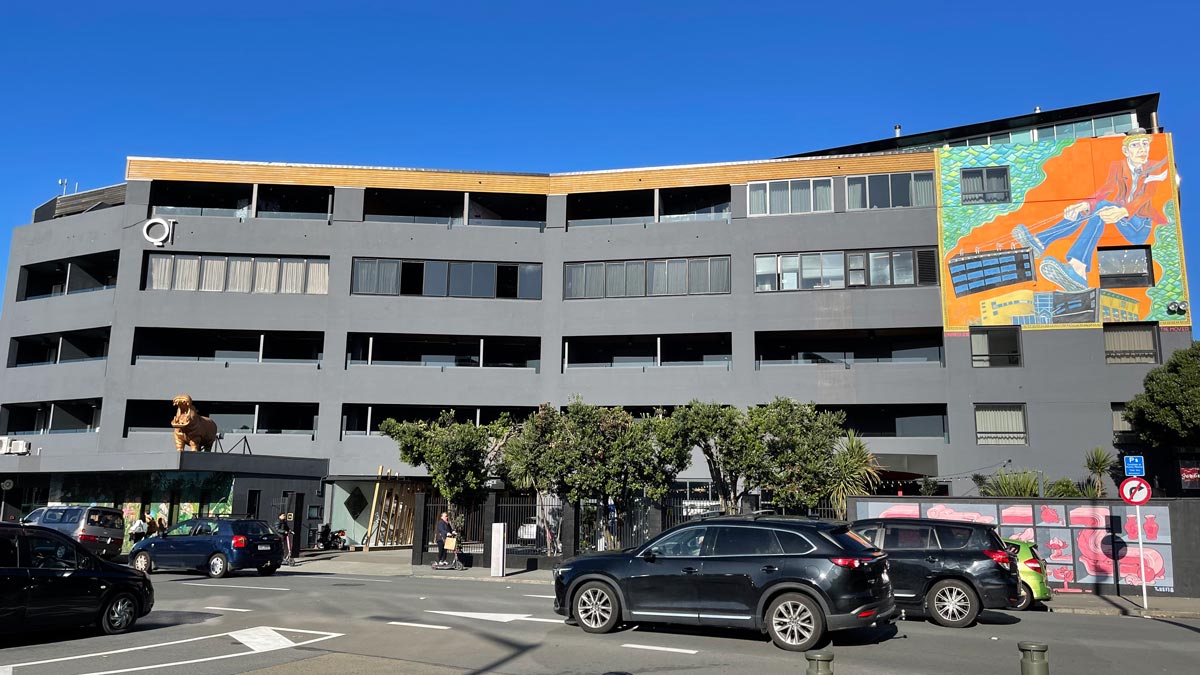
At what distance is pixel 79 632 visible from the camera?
12.1 meters

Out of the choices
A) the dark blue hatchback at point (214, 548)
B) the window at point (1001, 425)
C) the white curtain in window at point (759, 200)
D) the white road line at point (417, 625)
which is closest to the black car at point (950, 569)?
the white road line at point (417, 625)

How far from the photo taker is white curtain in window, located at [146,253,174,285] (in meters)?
37.3

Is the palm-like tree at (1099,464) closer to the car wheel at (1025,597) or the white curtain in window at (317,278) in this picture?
the car wheel at (1025,597)

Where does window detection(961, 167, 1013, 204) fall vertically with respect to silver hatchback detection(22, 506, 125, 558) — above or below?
above

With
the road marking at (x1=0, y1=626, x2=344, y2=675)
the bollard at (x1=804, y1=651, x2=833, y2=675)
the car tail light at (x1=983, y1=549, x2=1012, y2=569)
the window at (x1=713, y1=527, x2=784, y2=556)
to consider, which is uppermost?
the window at (x1=713, y1=527, x2=784, y2=556)

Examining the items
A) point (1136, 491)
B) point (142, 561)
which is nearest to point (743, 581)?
point (1136, 491)

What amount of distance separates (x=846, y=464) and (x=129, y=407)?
95.6ft

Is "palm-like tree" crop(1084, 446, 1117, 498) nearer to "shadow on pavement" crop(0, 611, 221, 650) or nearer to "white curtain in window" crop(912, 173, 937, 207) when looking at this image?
"white curtain in window" crop(912, 173, 937, 207)

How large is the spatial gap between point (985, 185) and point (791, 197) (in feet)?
23.9

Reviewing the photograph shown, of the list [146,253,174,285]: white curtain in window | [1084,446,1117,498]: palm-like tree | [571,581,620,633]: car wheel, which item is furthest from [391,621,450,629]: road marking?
[146,253,174,285]: white curtain in window

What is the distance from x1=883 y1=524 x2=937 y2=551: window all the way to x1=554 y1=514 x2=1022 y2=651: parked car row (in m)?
0.79

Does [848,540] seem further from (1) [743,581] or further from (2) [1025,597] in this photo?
(2) [1025,597]

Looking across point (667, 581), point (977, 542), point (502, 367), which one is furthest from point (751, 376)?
point (667, 581)

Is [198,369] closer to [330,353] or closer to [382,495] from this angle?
[330,353]
